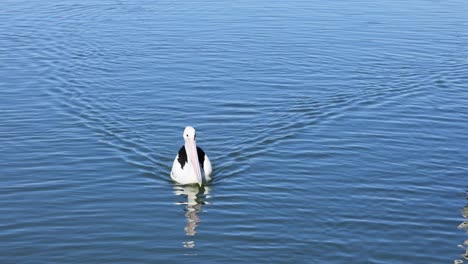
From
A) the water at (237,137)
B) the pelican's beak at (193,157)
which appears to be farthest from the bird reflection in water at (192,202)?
the pelican's beak at (193,157)

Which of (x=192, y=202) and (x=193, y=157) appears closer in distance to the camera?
(x=192, y=202)

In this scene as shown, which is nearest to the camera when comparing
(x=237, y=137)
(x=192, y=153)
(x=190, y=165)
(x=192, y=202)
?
(x=192, y=202)

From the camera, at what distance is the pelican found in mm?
14173

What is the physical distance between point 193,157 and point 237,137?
2141 millimetres

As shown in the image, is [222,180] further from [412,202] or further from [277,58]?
[277,58]

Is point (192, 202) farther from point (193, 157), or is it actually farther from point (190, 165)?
point (193, 157)

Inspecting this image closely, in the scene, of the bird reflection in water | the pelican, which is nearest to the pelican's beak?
the pelican

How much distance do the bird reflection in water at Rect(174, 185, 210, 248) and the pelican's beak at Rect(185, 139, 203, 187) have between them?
169 mm

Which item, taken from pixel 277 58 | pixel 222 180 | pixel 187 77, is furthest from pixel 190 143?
pixel 277 58

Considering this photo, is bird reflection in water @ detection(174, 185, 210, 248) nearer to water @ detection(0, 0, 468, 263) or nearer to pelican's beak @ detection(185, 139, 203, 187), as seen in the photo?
water @ detection(0, 0, 468, 263)

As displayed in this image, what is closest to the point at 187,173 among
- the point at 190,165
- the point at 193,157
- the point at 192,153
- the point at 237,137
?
the point at 190,165

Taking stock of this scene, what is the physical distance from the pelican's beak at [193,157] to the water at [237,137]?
24 cm

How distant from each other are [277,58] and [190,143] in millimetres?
7968

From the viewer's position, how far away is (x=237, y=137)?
16.2 m
